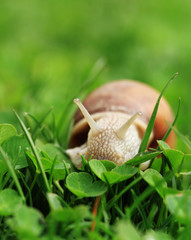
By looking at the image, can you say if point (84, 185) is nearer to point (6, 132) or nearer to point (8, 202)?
point (8, 202)

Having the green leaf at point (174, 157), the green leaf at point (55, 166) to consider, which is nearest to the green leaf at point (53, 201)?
the green leaf at point (55, 166)

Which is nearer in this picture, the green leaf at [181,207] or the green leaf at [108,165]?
the green leaf at [181,207]

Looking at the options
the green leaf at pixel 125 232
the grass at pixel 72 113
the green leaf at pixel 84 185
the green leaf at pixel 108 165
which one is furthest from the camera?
the green leaf at pixel 108 165

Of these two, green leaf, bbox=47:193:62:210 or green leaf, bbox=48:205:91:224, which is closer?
green leaf, bbox=48:205:91:224

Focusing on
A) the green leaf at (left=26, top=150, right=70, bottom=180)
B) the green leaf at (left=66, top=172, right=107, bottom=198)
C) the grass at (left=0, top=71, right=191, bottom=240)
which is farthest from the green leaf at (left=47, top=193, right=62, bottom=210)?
the green leaf at (left=26, top=150, right=70, bottom=180)

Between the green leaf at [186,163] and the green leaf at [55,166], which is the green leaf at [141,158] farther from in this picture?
the green leaf at [55,166]

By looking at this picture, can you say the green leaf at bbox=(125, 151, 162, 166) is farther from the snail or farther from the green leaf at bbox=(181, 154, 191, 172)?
the snail
